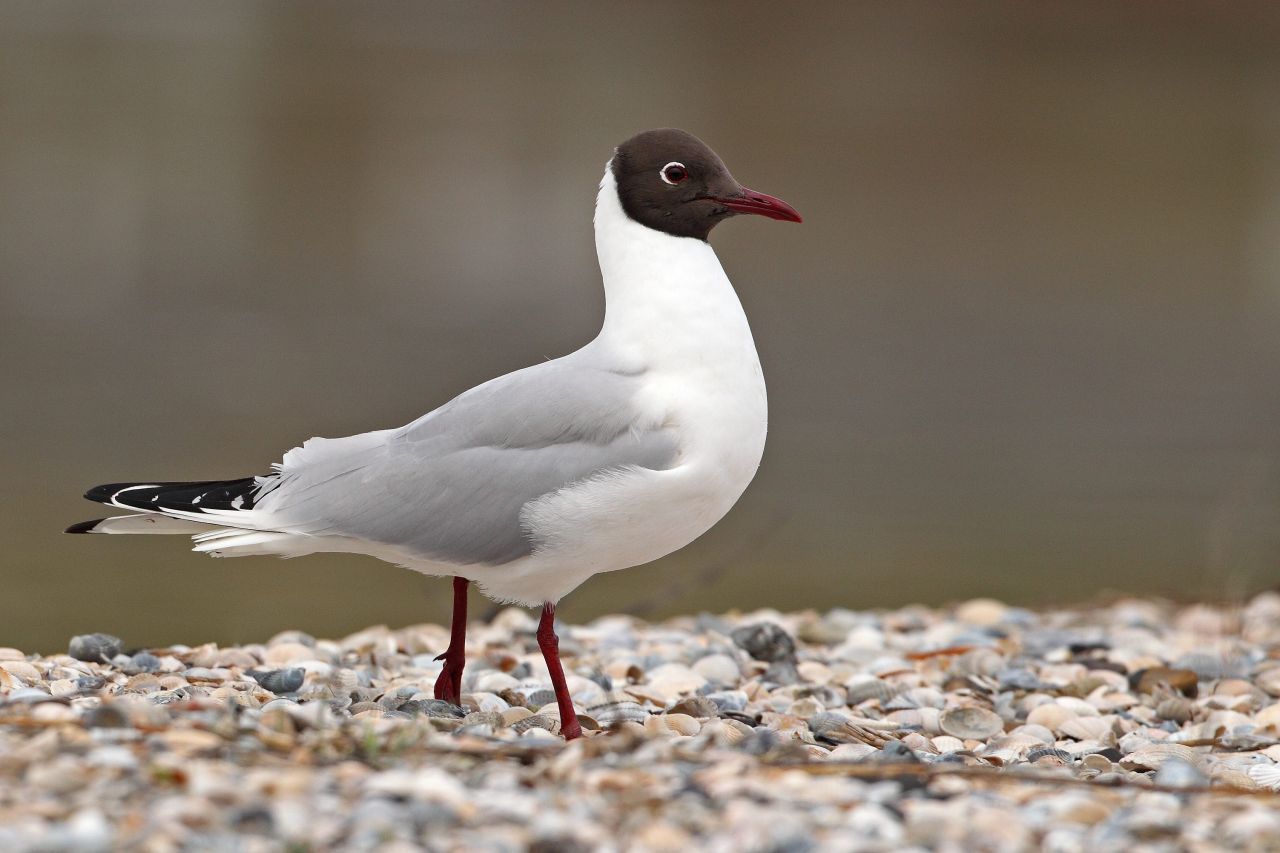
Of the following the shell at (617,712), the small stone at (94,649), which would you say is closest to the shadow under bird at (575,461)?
the shell at (617,712)

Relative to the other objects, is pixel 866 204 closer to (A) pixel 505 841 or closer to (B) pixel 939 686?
(B) pixel 939 686

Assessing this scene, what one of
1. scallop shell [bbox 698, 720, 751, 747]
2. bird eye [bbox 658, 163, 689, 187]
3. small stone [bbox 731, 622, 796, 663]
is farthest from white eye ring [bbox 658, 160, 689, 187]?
small stone [bbox 731, 622, 796, 663]

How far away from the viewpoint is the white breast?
4316mm

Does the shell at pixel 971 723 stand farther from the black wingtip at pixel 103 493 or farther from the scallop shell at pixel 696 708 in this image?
the black wingtip at pixel 103 493

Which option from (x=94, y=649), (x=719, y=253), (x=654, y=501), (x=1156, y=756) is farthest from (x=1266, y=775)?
(x=719, y=253)

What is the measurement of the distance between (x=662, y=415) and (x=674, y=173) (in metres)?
0.75

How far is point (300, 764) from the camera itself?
3355 millimetres

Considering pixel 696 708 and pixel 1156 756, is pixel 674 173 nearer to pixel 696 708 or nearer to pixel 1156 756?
pixel 696 708

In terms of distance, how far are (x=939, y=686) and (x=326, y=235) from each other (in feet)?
39.3

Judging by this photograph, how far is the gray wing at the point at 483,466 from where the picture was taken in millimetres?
4367

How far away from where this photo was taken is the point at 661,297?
4.62 m

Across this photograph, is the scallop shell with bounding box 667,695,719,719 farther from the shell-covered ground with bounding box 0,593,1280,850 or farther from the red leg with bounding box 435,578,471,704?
the red leg with bounding box 435,578,471,704

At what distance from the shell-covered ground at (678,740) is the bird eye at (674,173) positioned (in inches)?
56.6

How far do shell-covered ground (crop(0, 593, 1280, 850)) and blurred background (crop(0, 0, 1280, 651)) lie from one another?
1.47 metres
